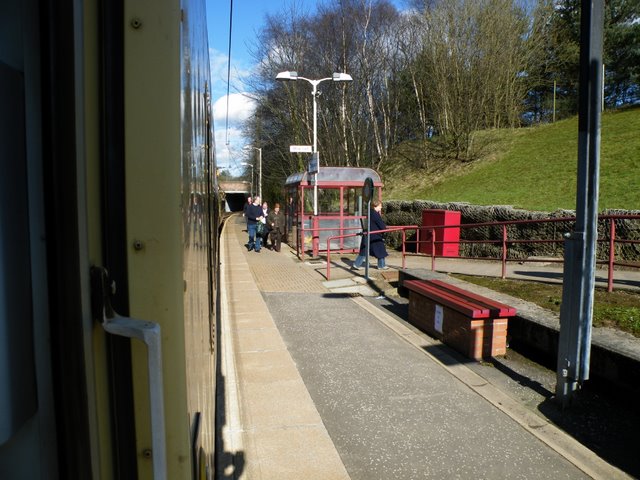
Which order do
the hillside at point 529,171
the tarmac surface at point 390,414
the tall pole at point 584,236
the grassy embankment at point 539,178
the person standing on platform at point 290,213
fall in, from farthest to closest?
the person standing on platform at point 290,213, the hillside at point 529,171, the grassy embankment at point 539,178, the tall pole at point 584,236, the tarmac surface at point 390,414

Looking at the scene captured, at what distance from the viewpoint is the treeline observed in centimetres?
2736

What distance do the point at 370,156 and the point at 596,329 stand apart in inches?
1192

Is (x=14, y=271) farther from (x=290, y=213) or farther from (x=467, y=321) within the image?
(x=290, y=213)

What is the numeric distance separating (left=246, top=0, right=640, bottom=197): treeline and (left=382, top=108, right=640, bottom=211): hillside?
1225mm

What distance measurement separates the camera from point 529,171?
21.2 metres

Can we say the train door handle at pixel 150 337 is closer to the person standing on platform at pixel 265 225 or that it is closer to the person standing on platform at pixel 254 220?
the person standing on platform at pixel 254 220

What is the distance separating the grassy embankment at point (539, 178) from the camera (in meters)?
7.13

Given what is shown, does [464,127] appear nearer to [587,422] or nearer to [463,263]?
[463,263]

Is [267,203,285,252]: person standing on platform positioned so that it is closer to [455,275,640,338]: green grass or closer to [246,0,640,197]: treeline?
[455,275,640,338]: green grass

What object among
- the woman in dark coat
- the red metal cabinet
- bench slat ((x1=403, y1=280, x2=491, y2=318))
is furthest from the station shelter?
bench slat ((x1=403, y1=280, x2=491, y2=318))

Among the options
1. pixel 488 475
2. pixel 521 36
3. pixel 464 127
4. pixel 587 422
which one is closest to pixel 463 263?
pixel 587 422

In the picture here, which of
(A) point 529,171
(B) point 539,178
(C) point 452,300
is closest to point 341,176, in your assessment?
(B) point 539,178

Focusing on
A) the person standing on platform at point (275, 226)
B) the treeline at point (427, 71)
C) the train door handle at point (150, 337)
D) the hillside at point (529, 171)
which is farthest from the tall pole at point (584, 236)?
the treeline at point (427, 71)

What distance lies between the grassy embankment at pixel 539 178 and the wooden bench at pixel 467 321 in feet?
3.21
